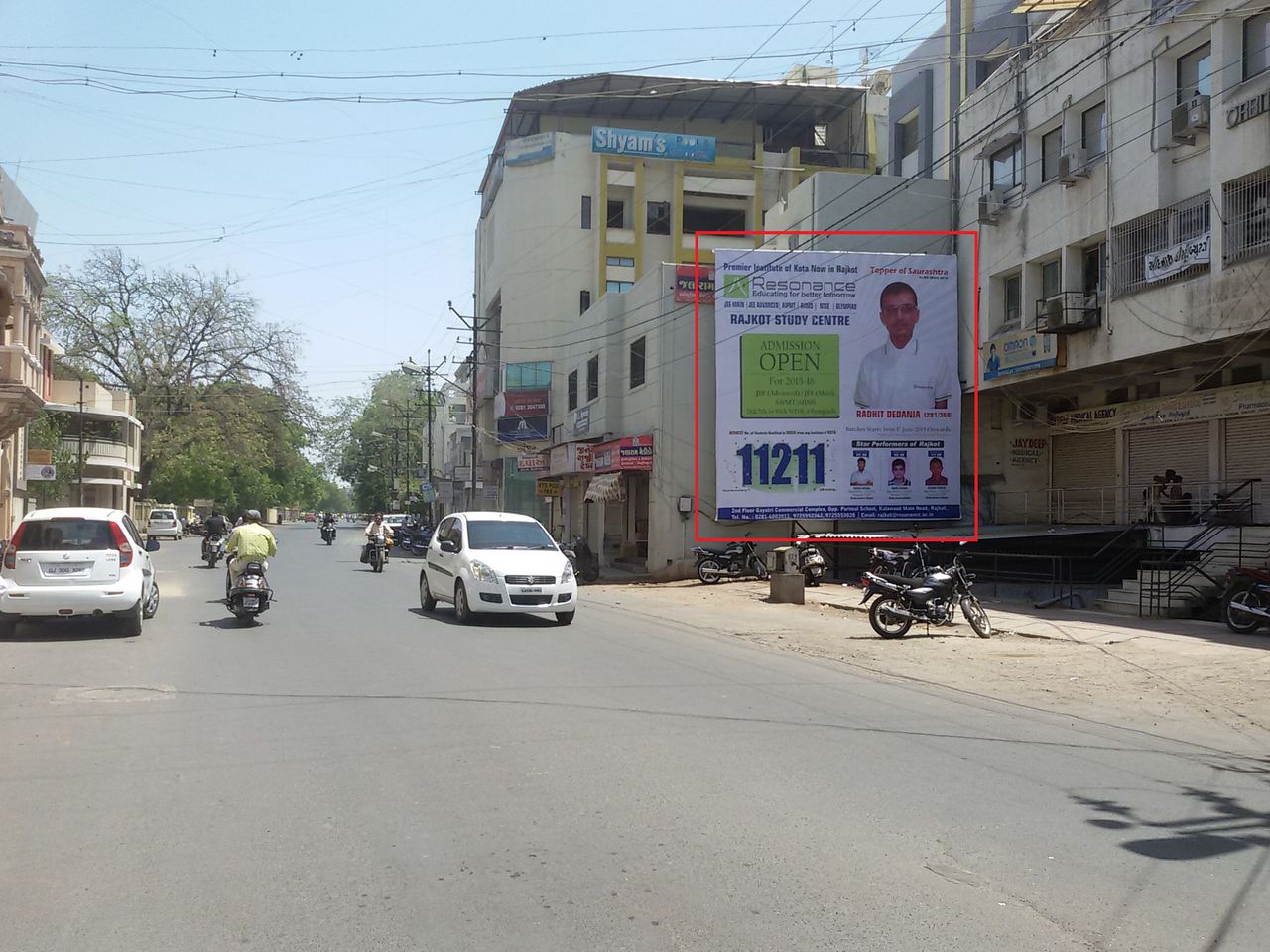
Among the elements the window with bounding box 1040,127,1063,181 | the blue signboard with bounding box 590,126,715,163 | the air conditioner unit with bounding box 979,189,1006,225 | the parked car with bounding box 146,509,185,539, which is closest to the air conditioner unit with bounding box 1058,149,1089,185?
the window with bounding box 1040,127,1063,181

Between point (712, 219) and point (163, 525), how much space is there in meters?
35.4

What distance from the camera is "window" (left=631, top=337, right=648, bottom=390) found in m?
32.9

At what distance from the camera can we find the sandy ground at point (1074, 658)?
33.0 ft

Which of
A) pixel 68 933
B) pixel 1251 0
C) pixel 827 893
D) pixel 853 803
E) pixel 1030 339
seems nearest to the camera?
pixel 68 933

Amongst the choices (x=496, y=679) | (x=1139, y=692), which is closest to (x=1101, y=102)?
(x=1139, y=692)

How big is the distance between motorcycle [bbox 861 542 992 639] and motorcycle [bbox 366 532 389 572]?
1839cm

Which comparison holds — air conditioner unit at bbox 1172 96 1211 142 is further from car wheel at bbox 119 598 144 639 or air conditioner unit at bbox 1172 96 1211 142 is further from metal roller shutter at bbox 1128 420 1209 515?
car wheel at bbox 119 598 144 639

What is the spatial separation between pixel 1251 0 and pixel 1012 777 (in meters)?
17.6

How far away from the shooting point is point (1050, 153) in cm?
2497

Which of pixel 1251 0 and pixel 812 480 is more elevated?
pixel 1251 0

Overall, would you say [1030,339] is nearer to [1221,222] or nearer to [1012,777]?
[1221,222]

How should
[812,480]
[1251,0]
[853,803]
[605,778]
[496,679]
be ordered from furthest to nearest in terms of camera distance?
[812,480]
[1251,0]
[496,679]
[605,778]
[853,803]

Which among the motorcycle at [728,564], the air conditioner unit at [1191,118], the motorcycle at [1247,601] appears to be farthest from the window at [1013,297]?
the motorcycle at [1247,601]

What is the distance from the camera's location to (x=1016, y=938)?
4207 millimetres
